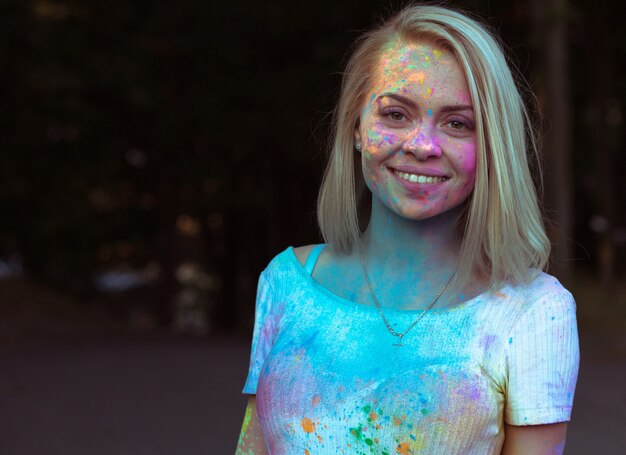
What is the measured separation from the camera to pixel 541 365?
2053 millimetres

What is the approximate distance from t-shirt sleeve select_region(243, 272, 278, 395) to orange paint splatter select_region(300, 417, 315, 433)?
240 mm

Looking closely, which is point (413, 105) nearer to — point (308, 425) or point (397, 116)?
point (397, 116)

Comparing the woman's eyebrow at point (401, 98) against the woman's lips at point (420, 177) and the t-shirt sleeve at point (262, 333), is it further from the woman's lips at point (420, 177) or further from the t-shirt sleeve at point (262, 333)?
the t-shirt sleeve at point (262, 333)

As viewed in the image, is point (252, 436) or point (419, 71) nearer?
point (419, 71)

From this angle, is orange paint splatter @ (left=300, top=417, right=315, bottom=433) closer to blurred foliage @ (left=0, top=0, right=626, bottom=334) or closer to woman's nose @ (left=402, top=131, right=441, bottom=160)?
woman's nose @ (left=402, top=131, right=441, bottom=160)

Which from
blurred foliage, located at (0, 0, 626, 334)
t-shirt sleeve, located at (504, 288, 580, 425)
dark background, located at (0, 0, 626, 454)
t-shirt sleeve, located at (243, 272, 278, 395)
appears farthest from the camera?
blurred foliage, located at (0, 0, 626, 334)

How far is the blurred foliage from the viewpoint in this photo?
731 inches

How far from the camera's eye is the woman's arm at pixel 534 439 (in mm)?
2070

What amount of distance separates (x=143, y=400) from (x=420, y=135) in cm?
880

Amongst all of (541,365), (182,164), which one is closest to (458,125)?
(541,365)

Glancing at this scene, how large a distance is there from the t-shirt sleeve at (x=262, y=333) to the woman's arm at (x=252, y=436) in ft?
0.16

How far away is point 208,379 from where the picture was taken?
12219mm

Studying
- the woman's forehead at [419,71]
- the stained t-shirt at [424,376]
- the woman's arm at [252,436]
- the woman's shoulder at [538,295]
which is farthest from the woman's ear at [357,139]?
the woman's arm at [252,436]

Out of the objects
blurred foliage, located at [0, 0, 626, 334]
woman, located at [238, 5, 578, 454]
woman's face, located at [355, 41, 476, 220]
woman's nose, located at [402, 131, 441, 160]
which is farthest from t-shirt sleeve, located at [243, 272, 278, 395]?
blurred foliage, located at [0, 0, 626, 334]
